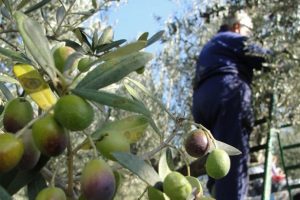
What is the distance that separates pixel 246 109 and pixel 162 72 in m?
4.20

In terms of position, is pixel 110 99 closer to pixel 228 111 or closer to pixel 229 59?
pixel 228 111

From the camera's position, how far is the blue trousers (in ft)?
12.8

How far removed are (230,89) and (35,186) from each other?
3403 mm

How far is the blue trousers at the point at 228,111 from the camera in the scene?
389 centimetres

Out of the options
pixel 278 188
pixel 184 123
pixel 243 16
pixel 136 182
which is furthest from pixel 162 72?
pixel 184 123

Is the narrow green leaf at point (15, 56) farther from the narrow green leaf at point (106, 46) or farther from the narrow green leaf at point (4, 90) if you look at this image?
the narrow green leaf at point (106, 46)

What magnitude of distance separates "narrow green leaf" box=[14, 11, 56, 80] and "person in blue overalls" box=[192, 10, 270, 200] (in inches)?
126

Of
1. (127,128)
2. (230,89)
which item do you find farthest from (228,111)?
(127,128)

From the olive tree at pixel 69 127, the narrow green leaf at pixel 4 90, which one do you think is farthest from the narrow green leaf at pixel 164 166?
the narrow green leaf at pixel 4 90

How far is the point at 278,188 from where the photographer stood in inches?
240

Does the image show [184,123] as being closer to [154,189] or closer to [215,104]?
[154,189]

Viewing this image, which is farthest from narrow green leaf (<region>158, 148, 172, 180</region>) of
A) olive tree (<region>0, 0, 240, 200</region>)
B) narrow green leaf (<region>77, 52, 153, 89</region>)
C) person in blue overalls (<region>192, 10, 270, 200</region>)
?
person in blue overalls (<region>192, 10, 270, 200</region>)

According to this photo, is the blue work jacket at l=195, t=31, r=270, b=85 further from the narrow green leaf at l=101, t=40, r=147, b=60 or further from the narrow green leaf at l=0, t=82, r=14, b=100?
the narrow green leaf at l=101, t=40, r=147, b=60

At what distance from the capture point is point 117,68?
0.71 meters
